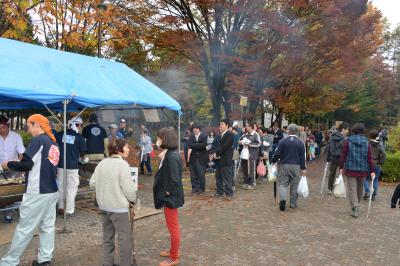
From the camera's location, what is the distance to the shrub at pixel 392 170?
12445 millimetres

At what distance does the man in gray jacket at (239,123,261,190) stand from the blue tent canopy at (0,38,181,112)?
2.87 metres

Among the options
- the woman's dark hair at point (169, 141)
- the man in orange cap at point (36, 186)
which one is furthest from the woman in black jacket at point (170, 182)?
the man in orange cap at point (36, 186)

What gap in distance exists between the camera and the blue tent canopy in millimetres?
6016

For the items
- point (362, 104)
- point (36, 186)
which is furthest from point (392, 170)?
point (362, 104)

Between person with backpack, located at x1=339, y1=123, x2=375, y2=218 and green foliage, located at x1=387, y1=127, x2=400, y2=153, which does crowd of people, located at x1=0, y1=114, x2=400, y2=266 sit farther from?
green foliage, located at x1=387, y1=127, x2=400, y2=153

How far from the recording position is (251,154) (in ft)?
34.5

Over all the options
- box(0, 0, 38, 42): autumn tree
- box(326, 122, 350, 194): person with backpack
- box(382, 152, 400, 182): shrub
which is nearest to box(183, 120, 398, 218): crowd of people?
box(326, 122, 350, 194): person with backpack

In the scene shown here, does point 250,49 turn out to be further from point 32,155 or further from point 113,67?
point 32,155

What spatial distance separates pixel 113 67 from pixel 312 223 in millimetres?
5362

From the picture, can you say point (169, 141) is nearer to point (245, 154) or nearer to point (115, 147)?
point (115, 147)

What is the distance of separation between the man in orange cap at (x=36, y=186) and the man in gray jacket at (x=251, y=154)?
664 centimetres

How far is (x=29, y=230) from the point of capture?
14.6 feet

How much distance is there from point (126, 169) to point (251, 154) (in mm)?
6556

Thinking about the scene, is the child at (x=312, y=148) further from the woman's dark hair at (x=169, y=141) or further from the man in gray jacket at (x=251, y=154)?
the woman's dark hair at (x=169, y=141)
